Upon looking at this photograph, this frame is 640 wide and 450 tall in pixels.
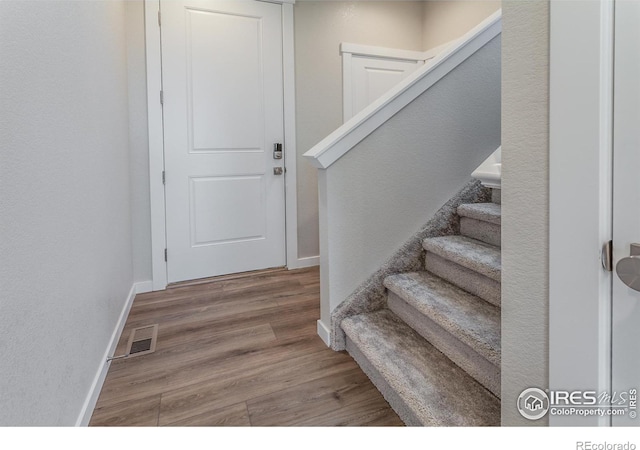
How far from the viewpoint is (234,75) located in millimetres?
2742

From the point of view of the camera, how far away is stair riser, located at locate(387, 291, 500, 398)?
1.16m

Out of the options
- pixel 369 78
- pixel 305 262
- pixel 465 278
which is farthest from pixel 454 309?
pixel 369 78

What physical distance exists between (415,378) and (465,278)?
519mm

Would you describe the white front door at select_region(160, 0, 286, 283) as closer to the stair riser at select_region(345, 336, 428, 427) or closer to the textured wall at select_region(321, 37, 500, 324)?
the textured wall at select_region(321, 37, 500, 324)

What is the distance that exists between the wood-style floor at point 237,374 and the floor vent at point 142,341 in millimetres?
31

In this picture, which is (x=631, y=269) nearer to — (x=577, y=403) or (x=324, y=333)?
(x=577, y=403)

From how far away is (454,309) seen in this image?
1.35 m

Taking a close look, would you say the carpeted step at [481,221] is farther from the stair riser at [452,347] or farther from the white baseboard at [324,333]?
the white baseboard at [324,333]

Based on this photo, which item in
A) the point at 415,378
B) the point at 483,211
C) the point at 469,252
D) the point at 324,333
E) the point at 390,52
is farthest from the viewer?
the point at 390,52

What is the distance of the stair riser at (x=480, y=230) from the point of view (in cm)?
160

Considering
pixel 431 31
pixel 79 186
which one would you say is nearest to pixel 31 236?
pixel 79 186

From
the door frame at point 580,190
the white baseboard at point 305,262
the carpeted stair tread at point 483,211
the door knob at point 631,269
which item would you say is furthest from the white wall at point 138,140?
the door knob at point 631,269

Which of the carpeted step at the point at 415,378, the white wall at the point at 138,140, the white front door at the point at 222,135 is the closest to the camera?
the carpeted step at the point at 415,378

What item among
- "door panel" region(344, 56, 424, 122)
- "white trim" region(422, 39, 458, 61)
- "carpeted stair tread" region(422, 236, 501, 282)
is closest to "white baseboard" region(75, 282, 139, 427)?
"carpeted stair tread" region(422, 236, 501, 282)
